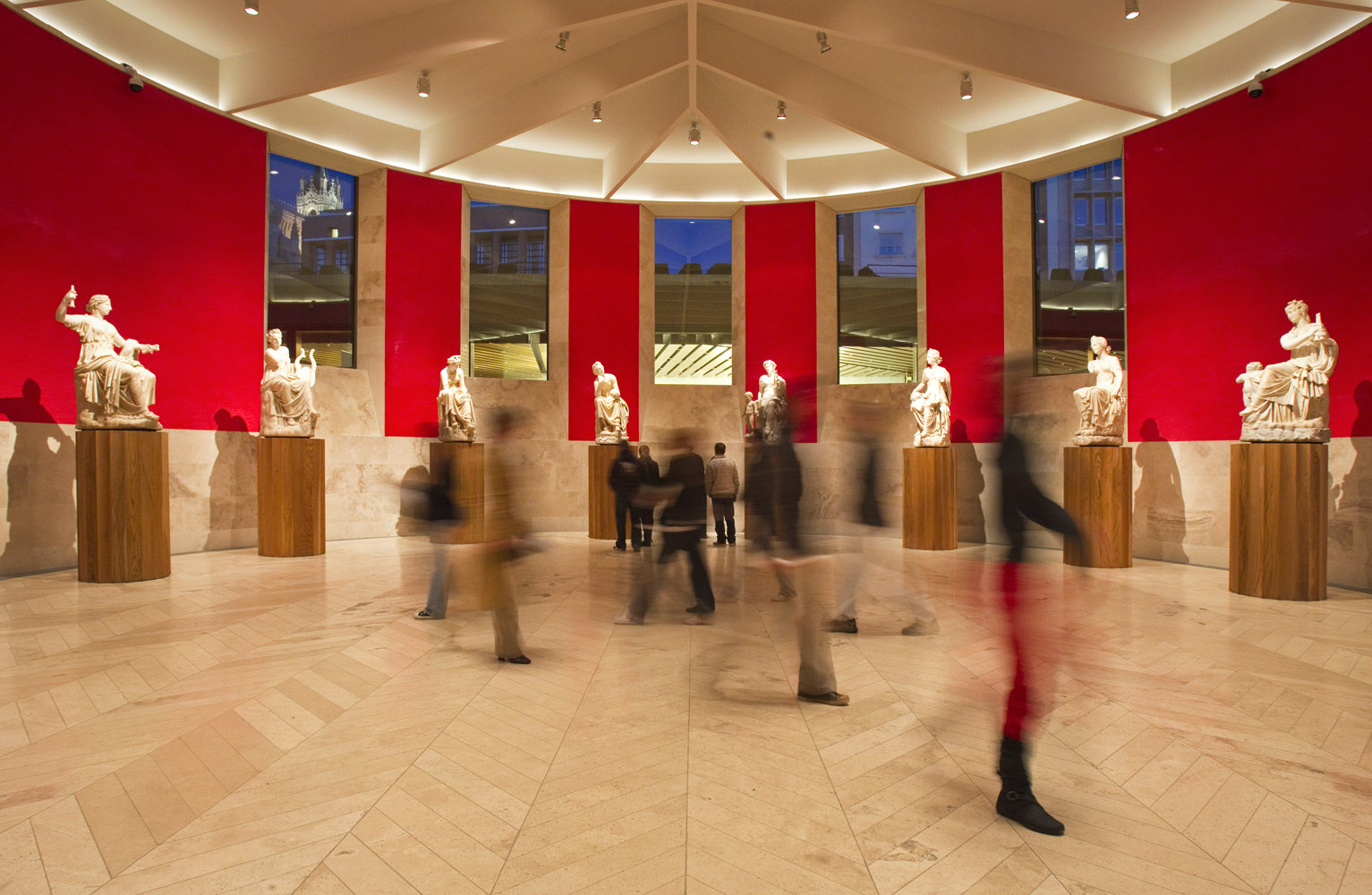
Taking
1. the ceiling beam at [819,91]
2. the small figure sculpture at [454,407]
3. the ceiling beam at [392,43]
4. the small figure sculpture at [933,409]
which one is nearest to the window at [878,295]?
the ceiling beam at [819,91]

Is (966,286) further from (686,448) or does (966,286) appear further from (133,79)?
(133,79)

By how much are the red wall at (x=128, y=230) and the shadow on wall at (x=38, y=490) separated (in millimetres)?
64

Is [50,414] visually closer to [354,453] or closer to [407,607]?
[354,453]

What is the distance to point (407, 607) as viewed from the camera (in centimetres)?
556

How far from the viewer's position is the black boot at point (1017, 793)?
7.27 ft

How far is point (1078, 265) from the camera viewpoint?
10.8m

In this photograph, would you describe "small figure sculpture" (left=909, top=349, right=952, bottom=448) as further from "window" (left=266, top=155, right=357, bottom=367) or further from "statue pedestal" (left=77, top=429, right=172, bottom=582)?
"statue pedestal" (left=77, top=429, right=172, bottom=582)

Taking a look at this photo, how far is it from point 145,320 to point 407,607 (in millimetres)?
6131

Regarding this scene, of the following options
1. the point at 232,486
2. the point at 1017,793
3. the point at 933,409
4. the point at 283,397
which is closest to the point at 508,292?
the point at 283,397

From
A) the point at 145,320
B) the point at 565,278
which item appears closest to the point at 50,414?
the point at 145,320

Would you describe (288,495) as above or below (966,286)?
below

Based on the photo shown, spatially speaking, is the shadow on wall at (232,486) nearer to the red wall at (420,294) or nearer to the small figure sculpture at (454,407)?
the red wall at (420,294)

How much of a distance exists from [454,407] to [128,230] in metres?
4.37

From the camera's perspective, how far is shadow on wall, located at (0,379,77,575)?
23.0 feet
